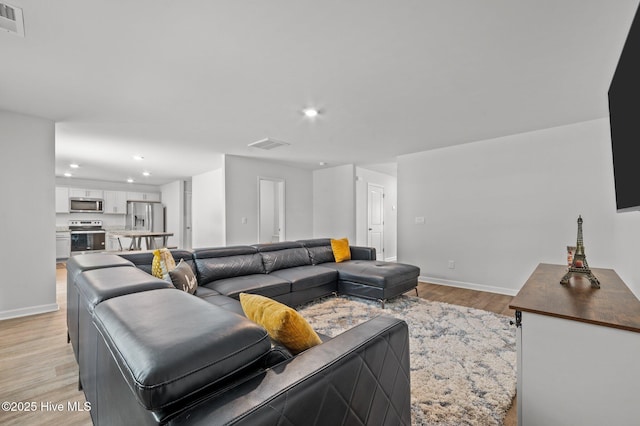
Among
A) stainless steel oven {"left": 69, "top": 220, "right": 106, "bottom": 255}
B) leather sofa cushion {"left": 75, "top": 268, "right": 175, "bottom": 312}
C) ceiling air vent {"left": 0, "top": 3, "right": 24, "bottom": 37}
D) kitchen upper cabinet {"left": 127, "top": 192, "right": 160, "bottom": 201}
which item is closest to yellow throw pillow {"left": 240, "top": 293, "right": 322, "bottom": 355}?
leather sofa cushion {"left": 75, "top": 268, "right": 175, "bottom": 312}

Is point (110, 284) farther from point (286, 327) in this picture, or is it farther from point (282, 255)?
point (282, 255)

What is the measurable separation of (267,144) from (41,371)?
12.0 feet

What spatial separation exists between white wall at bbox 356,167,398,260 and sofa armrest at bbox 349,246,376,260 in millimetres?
1836

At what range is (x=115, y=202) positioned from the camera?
8.81 meters

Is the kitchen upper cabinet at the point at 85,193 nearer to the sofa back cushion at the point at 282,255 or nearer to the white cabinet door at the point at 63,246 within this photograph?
the white cabinet door at the point at 63,246

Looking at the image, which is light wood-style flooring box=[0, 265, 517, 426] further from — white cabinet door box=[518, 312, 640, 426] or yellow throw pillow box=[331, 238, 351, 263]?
yellow throw pillow box=[331, 238, 351, 263]

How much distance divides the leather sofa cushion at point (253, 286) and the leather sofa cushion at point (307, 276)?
0.12 metres

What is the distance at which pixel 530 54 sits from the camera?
2.16m

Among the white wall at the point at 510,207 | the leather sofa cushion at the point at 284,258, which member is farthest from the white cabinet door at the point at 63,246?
the white wall at the point at 510,207

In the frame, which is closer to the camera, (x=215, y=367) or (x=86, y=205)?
(x=215, y=367)

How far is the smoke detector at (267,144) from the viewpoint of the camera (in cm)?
448

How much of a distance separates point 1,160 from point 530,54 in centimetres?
544

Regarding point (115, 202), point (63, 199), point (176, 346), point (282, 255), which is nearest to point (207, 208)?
point (115, 202)

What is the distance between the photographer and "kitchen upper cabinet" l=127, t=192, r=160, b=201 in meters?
9.17
